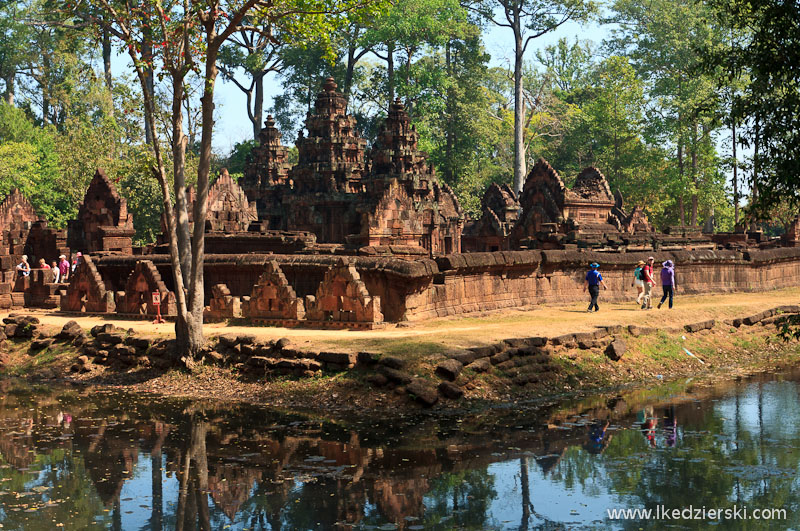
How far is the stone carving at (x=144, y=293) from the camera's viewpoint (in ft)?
71.3

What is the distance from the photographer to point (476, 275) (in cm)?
2098

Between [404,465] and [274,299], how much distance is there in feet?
28.8

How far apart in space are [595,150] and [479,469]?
5400 centimetres

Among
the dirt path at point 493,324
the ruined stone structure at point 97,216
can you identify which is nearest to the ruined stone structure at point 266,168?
the ruined stone structure at point 97,216

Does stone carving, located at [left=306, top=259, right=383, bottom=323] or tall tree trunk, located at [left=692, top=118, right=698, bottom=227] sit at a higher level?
tall tree trunk, located at [left=692, top=118, right=698, bottom=227]

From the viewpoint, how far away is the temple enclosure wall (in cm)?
1925

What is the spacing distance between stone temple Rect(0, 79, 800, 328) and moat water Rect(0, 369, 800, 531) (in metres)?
4.88

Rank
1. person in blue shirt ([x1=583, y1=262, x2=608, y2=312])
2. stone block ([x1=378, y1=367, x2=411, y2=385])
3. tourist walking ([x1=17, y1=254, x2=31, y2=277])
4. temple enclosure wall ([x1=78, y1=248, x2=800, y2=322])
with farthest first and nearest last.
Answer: tourist walking ([x1=17, y1=254, x2=31, y2=277]) → person in blue shirt ([x1=583, y1=262, x2=608, y2=312]) → temple enclosure wall ([x1=78, y1=248, x2=800, y2=322]) → stone block ([x1=378, y1=367, x2=411, y2=385])

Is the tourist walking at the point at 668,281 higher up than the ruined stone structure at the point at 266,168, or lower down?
lower down

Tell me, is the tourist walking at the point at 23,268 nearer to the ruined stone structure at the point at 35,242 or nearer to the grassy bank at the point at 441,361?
the ruined stone structure at the point at 35,242

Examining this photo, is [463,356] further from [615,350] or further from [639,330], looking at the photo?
[639,330]

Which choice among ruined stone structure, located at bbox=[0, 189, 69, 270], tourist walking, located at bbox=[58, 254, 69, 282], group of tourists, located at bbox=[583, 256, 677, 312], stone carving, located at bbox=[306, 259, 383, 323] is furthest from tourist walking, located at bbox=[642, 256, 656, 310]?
ruined stone structure, located at bbox=[0, 189, 69, 270]

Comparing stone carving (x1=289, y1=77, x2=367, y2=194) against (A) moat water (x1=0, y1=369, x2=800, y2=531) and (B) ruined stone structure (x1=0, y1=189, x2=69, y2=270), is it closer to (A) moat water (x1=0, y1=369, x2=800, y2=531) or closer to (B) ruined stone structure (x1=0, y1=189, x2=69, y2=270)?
(B) ruined stone structure (x1=0, y1=189, x2=69, y2=270)

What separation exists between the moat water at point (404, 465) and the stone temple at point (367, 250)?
488 cm
